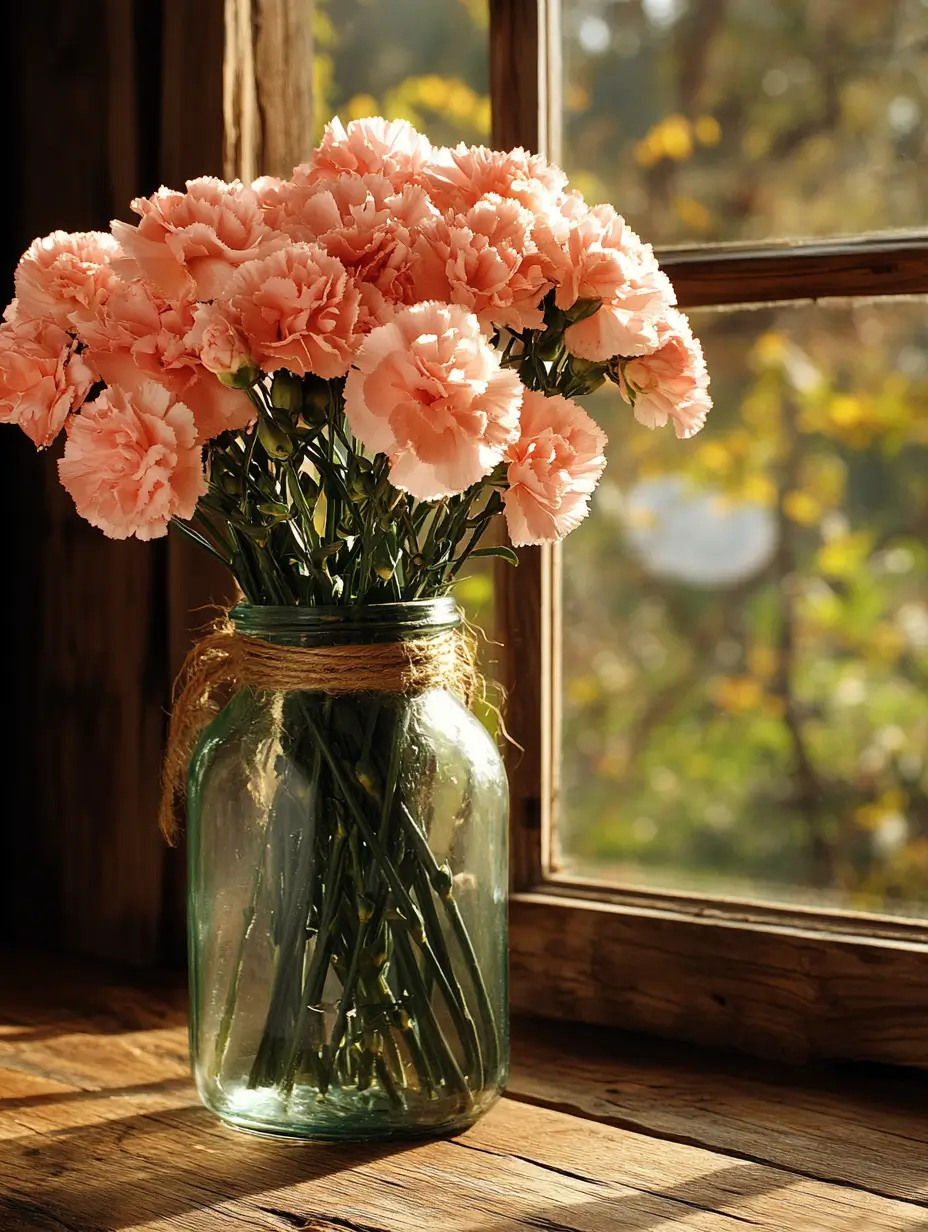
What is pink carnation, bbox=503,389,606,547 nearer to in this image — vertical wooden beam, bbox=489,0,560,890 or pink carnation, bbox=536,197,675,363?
pink carnation, bbox=536,197,675,363

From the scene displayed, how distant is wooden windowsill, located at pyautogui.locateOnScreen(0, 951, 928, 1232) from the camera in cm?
81

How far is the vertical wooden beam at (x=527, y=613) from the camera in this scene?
1.14 meters

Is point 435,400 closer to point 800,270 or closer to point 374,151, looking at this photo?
point 374,151

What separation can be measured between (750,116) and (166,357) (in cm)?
188

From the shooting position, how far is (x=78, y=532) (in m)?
1.30

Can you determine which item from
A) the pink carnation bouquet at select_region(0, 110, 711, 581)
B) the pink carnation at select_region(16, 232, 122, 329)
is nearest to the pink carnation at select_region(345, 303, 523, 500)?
the pink carnation bouquet at select_region(0, 110, 711, 581)

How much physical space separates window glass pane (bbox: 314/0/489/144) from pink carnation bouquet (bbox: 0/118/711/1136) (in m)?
1.58

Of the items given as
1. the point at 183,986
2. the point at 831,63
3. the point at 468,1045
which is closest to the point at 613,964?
the point at 468,1045

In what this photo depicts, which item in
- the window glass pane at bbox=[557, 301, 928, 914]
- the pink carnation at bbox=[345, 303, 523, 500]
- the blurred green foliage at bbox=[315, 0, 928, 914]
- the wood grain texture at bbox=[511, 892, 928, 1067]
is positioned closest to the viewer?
the pink carnation at bbox=[345, 303, 523, 500]

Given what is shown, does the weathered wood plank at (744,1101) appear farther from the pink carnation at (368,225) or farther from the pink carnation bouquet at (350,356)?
the pink carnation at (368,225)

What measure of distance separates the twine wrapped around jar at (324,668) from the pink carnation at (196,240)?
23 centimetres

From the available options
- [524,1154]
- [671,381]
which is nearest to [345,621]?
[671,381]

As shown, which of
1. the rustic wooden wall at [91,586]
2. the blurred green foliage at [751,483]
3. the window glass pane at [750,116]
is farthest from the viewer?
the blurred green foliage at [751,483]

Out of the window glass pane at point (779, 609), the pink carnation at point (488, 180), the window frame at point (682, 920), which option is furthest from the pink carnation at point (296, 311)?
the window glass pane at point (779, 609)
